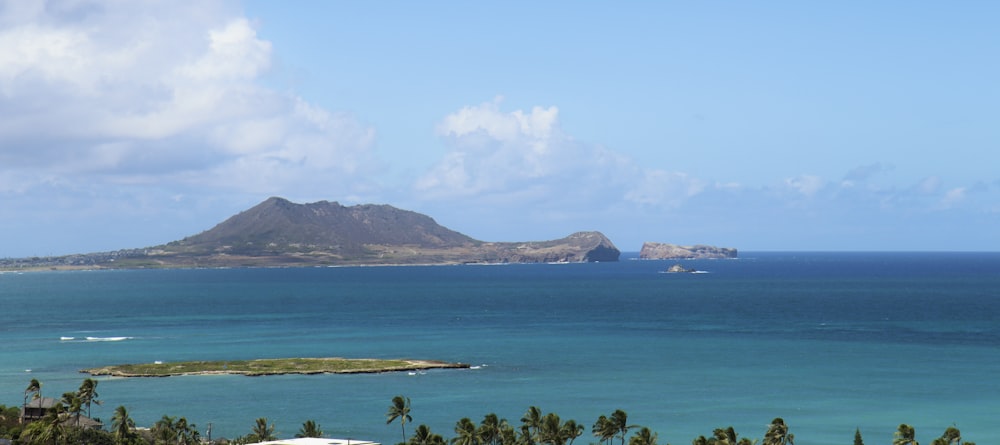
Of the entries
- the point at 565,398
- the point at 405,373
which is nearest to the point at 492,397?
the point at 565,398

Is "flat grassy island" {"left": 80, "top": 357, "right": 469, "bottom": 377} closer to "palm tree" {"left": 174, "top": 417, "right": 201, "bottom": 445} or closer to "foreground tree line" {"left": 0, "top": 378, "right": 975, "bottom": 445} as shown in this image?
"foreground tree line" {"left": 0, "top": 378, "right": 975, "bottom": 445}

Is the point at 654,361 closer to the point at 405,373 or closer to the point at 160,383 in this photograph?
the point at 405,373

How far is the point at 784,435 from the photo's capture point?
261 ft

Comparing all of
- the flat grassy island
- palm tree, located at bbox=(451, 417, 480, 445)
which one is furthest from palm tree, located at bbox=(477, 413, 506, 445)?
the flat grassy island

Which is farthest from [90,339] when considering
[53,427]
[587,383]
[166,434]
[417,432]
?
[417,432]

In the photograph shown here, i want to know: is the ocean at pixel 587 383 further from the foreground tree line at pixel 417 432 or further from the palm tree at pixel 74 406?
the palm tree at pixel 74 406

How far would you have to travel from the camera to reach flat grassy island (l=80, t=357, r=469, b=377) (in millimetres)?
145500

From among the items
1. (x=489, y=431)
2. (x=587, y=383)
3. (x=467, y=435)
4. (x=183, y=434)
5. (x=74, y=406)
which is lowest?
(x=587, y=383)

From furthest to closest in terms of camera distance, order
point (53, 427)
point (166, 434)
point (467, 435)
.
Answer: point (166, 434), point (467, 435), point (53, 427)

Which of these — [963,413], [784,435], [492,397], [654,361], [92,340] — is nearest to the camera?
[784,435]

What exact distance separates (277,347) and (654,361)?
2492 inches

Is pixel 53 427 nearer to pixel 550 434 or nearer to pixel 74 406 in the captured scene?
pixel 74 406

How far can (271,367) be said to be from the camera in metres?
150

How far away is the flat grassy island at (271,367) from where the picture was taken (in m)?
146
